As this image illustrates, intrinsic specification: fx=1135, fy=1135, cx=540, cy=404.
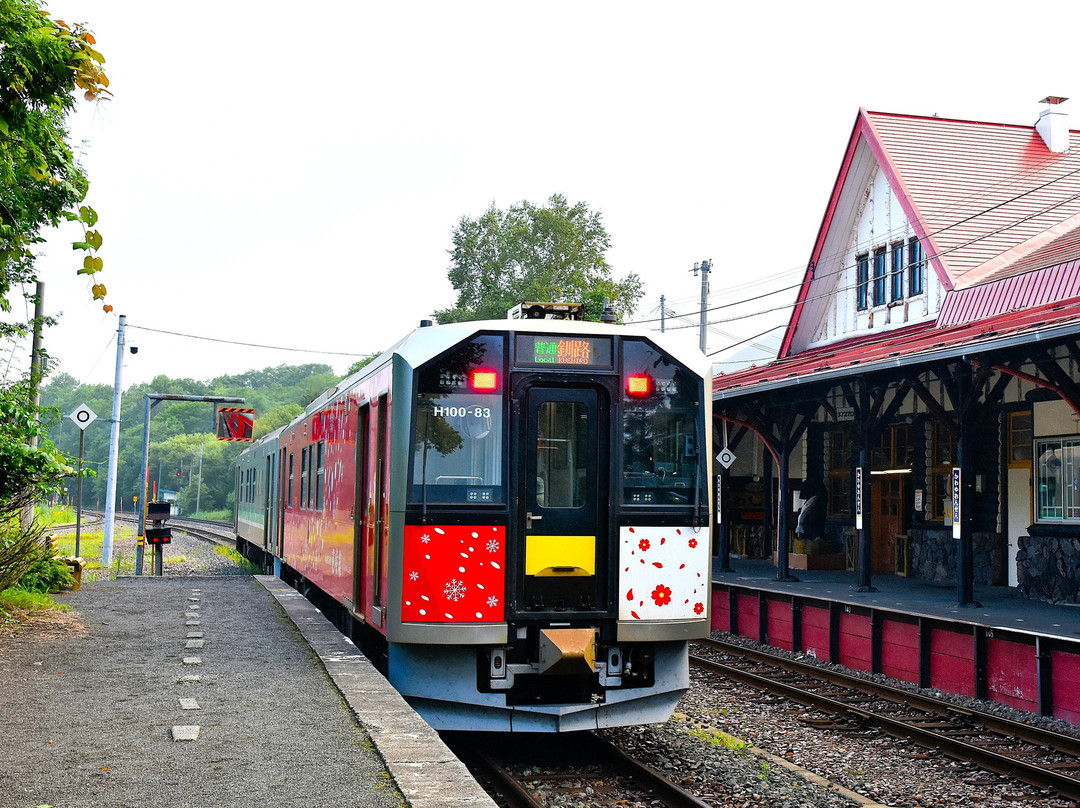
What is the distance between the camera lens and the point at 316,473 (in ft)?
41.0

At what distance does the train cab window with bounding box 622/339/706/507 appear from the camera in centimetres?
754

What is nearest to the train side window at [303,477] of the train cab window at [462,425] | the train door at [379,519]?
the train door at [379,519]

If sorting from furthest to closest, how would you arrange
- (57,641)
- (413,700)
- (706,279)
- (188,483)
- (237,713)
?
(188,483) < (706,279) < (57,641) < (413,700) < (237,713)

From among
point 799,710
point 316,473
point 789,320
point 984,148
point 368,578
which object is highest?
point 984,148

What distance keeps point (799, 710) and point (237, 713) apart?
5.20 metres

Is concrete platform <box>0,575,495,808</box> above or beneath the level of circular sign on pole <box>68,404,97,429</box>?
beneath

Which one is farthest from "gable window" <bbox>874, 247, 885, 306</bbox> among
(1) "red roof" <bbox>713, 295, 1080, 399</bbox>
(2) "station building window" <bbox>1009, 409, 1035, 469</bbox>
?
(2) "station building window" <bbox>1009, 409, 1035, 469</bbox>

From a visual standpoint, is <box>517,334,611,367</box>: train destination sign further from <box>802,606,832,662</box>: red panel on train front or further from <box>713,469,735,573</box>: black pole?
<box>713,469,735,573</box>: black pole

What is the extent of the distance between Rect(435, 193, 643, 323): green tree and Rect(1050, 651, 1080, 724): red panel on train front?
38.9m

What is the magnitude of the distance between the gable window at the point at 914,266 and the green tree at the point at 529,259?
91.2 ft

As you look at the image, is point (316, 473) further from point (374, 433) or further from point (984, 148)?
point (984, 148)

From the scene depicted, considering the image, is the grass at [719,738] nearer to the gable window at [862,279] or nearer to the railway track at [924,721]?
the railway track at [924,721]

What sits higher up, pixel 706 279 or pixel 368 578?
pixel 706 279

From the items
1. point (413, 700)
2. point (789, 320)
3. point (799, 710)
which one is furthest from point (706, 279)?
point (413, 700)
